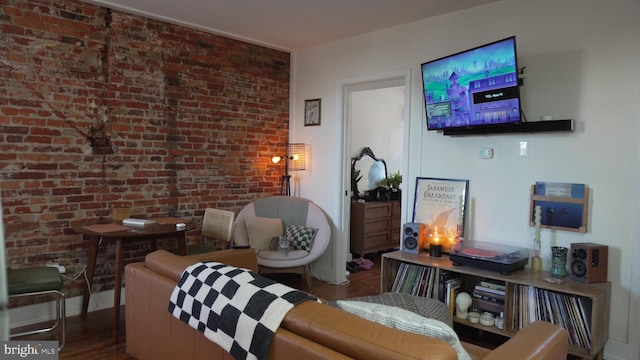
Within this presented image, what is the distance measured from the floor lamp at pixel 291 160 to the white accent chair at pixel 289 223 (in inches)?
14.7

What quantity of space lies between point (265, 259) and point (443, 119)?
79.6 inches

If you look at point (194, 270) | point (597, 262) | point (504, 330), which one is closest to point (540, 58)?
point (597, 262)

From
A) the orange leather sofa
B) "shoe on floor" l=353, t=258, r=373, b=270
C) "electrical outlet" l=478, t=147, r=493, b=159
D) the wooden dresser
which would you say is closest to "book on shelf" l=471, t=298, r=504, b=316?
"electrical outlet" l=478, t=147, r=493, b=159

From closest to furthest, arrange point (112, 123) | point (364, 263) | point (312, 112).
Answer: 1. point (112, 123)
2. point (312, 112)
3. point (364, 263)

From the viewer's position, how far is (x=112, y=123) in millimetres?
3719

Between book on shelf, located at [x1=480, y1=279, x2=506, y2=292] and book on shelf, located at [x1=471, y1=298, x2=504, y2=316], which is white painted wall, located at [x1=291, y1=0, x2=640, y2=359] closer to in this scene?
book on shelf, located at [x1=480, y1=279, x2=506, y2=292]

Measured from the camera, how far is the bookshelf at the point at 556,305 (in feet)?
8.63

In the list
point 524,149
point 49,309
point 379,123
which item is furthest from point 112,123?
point 379,123

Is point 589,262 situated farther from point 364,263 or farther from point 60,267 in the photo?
point 60,267

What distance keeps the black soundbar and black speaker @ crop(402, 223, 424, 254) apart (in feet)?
2.81

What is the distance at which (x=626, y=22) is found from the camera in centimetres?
281

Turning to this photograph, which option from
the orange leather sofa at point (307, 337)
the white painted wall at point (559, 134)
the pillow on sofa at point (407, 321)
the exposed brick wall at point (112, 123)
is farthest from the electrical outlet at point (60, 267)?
the white painted wall at point (559, 134)

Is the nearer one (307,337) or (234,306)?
(307,337)

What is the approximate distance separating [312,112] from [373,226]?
1.74 meters
